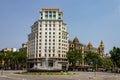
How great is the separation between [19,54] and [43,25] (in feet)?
68.8

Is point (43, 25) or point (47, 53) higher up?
point (43, 25)

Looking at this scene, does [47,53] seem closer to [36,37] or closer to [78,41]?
[36,37]

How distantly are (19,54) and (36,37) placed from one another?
541 inches

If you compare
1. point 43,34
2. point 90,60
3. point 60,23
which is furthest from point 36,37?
point 90,60

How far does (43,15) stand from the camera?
16438 cm

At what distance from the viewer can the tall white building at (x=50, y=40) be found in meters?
159

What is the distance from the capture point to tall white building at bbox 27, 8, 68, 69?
159 m

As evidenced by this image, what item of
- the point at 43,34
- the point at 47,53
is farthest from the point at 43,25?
the point at 47,53

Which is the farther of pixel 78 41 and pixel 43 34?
pixel 78 41

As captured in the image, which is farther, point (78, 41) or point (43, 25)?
point (78, 41)

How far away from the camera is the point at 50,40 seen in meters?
161

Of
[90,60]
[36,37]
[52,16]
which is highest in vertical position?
[52,16]

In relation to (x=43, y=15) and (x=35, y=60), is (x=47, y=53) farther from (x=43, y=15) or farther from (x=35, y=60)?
(x=43, y=15)

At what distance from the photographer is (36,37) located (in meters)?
165
